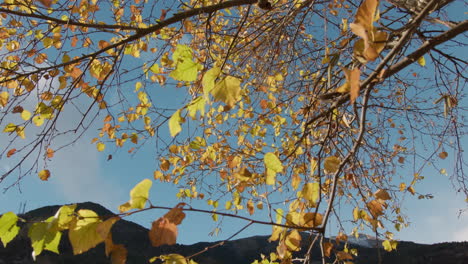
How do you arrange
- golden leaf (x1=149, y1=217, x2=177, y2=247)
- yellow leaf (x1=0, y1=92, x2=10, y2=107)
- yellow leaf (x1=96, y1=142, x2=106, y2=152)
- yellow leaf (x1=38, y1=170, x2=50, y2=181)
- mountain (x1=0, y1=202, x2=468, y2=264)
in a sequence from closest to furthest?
1. golden leaf (x1=149, y1=217, x2=177, y2=247)
2. yellow leaf (x1=0, y1=92, x2=10, y2=107)
3. yellow leaf (x1=38, y1=170, x2=50, y2=181)
4. yellow leaf (x1=96, y1=142, x2=106, y2=152)
5. mountain (x1=0, y1=202, x2=468, y2=264)

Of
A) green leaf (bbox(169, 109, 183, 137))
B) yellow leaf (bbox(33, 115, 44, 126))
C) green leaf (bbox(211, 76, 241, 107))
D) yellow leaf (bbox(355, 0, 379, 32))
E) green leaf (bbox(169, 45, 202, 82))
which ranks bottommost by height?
green leaf (bbox(169, 109, 183, 137))

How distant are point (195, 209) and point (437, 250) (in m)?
15.9

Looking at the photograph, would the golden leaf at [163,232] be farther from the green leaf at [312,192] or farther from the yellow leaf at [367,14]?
the yellow leaf at [367,14]

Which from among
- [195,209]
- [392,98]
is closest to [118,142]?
[195,209]

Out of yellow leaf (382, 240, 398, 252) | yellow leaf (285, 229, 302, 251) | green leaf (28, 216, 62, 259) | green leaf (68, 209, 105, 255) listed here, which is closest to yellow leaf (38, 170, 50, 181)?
green leaf (28, 216, 62, 259)

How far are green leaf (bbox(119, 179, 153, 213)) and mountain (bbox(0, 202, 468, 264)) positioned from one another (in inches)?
440

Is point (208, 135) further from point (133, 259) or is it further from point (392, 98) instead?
point (133, 259)

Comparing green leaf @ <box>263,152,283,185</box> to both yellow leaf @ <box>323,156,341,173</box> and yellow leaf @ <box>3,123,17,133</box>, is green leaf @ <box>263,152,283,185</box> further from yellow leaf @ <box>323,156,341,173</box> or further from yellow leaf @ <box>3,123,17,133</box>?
yellow leaf @ <box>3,123,17,133</box>

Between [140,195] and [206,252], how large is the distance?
51.5 ft

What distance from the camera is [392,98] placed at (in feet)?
10.7

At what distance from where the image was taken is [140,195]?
0.86 m

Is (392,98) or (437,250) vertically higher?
(392,98)

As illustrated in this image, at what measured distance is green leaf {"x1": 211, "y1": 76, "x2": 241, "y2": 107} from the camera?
0.89 meters

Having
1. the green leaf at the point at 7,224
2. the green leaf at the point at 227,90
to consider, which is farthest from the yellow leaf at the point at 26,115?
the green leaf at the point at 227,90
